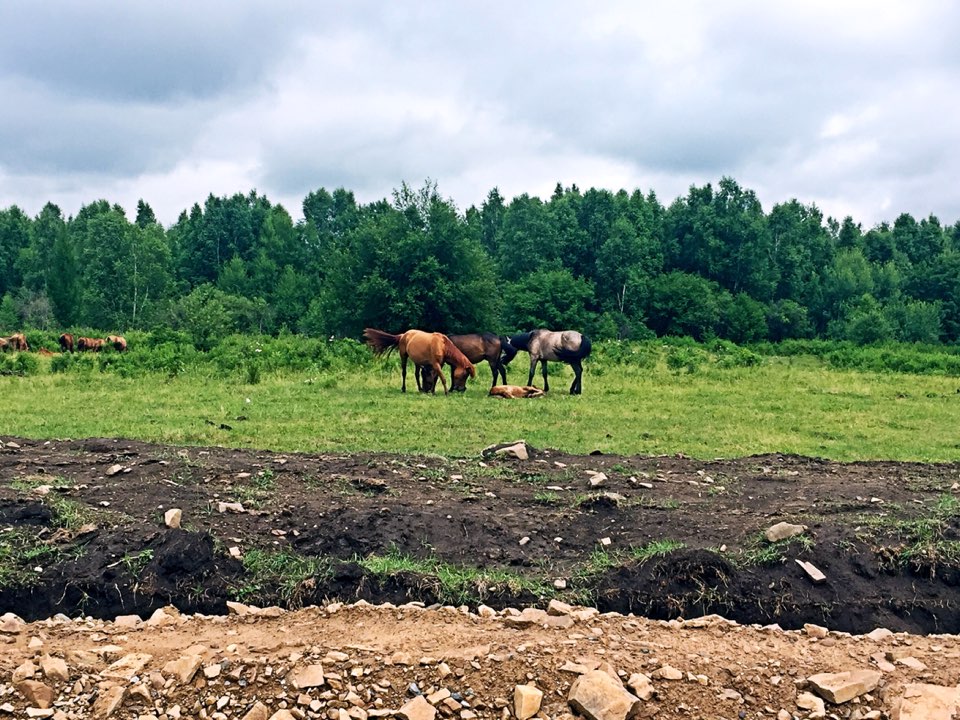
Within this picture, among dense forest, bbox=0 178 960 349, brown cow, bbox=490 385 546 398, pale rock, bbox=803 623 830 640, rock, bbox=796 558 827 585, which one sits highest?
dense forest, bbox=0 178 960 349

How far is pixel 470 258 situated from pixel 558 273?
788 inches

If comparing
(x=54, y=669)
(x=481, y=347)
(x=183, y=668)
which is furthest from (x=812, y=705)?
(x=481, y=347)

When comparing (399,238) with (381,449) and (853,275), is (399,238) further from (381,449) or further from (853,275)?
(853,275)

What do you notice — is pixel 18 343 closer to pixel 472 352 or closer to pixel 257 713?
pixel 472 352

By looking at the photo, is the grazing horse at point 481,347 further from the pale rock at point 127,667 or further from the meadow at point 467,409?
the pale rock at point 127,667

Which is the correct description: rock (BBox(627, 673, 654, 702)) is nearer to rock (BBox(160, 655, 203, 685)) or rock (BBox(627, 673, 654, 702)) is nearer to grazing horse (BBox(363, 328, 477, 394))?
rock (BBox(160, 655, 203, 685))

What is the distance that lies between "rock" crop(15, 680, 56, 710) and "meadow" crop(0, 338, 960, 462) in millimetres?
7009

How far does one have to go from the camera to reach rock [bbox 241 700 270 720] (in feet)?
14.8

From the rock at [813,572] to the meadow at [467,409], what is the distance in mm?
5594

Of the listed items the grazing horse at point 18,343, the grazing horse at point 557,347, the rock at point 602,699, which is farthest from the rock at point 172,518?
the grazing horse at point 18,343

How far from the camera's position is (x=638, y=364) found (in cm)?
2564

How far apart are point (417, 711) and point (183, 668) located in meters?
1.37

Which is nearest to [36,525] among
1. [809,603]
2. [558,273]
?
[809,603]

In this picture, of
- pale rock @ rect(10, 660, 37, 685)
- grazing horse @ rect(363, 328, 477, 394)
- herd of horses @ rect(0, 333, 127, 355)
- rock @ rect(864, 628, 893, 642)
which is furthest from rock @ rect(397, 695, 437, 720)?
herd of horses @ rect(0, 333, 127, 355)
